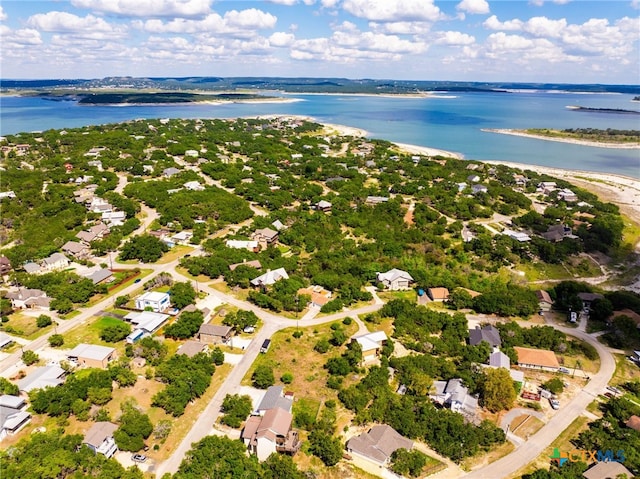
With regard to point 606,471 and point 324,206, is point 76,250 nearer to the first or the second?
point 324,206

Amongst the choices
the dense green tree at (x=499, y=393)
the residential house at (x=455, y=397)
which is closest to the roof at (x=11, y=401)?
the residential house at (x=455, y=397)

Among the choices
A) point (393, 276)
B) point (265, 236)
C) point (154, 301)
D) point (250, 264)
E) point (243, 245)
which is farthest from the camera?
point (265, 236)

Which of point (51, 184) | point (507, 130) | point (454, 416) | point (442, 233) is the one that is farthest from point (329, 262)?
point (507, 130)

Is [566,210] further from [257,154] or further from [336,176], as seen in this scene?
[257,154]

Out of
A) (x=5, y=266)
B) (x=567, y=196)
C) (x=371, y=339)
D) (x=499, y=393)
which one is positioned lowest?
(x=371, y=339)

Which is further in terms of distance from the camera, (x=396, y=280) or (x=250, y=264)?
(x=250, y=264)

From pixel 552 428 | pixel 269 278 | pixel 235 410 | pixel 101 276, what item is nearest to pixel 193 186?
pixel 101 276

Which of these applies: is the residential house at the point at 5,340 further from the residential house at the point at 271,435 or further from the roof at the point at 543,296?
the roof at the point at 543,296
